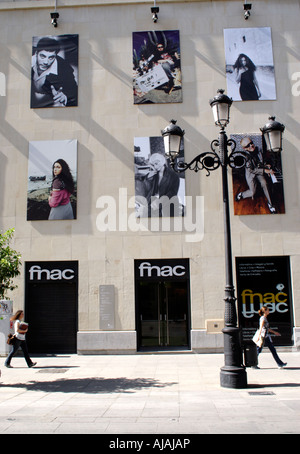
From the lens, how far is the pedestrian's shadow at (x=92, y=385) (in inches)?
359

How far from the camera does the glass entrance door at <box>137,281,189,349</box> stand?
14.9 m

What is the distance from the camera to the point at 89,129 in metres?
15.8

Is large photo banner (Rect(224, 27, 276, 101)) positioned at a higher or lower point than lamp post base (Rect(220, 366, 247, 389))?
higher

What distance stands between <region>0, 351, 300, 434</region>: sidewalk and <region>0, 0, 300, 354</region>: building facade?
222cm

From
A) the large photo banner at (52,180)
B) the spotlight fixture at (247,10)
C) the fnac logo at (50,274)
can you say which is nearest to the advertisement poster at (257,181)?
the spotlight fixture at (247,10)

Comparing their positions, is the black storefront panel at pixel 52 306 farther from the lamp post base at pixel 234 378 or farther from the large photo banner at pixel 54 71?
the lamp post base at pixel 234 378

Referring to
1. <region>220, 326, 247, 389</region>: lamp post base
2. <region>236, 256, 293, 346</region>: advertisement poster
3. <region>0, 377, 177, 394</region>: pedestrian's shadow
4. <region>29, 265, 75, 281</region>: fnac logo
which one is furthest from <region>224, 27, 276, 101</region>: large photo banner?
<region>0, 377, 177, 394</region>: pedestrian's shadow

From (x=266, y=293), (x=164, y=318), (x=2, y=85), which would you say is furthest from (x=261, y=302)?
(x=2, y=85)

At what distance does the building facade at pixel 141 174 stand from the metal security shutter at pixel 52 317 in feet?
0.12

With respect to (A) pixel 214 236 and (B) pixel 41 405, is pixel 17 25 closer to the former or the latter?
(A) pixel 214 236

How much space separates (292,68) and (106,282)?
11.3m

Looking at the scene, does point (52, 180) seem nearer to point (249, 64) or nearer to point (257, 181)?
point (257, 181)

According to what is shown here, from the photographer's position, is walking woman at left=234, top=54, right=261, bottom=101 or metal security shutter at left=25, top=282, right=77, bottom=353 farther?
walking woman at left=234, top=54, right=261, bottom=101

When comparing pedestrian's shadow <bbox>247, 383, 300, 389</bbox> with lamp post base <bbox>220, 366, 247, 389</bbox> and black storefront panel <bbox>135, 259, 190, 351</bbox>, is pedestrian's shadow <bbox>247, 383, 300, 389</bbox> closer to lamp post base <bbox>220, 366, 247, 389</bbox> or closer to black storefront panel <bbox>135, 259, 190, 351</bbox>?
lamp post base <bbox>220, 366, 247, 389</bbox>
